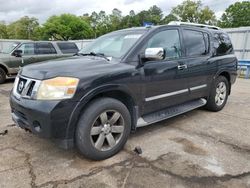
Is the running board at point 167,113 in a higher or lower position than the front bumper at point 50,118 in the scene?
lower

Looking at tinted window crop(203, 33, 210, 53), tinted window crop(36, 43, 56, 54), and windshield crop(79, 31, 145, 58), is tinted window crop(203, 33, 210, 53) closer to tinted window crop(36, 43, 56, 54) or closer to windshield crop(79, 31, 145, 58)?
windshield crop(79, 31, 145, 58)

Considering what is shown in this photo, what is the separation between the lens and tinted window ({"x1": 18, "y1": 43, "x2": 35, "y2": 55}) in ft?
33.6

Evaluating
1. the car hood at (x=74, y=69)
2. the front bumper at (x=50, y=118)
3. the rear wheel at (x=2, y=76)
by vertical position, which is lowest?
the rear wheel at (x=2, y=76)

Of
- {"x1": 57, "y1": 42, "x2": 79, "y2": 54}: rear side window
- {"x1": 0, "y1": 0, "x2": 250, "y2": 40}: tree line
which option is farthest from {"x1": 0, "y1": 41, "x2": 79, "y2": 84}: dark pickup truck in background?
{"x1": 0, "y1": 0, "x2": 250, "y2": 40}: tree line

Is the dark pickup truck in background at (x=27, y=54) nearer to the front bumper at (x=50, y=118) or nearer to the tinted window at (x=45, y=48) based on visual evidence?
the tinted window at (x=45, y=48)

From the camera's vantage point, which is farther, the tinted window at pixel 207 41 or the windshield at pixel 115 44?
the tinted window at pixel 207 41

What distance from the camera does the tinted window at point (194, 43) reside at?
4.67 meters

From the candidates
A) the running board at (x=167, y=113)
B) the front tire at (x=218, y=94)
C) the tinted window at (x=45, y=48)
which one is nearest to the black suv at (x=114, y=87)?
the running board at (x=167, y=113)

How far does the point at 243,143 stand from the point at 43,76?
3170mm

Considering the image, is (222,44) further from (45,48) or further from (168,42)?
(45,48)

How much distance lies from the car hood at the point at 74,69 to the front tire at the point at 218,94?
8.77 ft

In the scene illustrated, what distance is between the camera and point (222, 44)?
564 centimetres

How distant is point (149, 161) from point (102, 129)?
758 millimetres

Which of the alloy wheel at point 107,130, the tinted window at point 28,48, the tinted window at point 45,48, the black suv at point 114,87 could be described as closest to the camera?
the black suv at point 114,87
